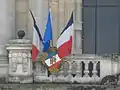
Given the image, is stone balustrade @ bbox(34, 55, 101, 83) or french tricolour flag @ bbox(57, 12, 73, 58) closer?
french tricolour flag @ bbox(57, 12, 73, 58)

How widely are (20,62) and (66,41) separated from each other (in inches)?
66.5

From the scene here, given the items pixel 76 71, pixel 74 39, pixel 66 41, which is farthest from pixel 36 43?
pixel 74 39

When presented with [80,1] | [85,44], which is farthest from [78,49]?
[80,1]

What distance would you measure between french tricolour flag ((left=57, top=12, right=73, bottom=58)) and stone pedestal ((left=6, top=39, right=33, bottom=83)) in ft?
3.46

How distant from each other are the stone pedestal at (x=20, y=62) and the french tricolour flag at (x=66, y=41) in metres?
1.05

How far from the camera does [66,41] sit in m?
18.6

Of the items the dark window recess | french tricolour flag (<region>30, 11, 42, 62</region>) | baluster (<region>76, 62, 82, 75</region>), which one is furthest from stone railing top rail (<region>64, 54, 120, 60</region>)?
the dark window recess

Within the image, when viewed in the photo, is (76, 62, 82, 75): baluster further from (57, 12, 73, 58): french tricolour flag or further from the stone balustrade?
(57, 12, 73, 58): french tricolour flag

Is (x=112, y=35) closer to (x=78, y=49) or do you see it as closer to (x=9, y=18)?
(x=78, y=49)

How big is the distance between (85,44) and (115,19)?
1.47m

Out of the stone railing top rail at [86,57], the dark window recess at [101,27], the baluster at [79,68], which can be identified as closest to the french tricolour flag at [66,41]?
the stone railing top rail at [86,57]

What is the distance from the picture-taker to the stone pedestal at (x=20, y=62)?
1853 centimetres

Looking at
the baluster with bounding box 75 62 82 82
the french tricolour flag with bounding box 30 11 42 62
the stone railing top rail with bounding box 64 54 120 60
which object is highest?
the french tricolour flag with bounding box 30 11 42 62

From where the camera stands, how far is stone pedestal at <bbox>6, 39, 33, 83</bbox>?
18.5 meters
